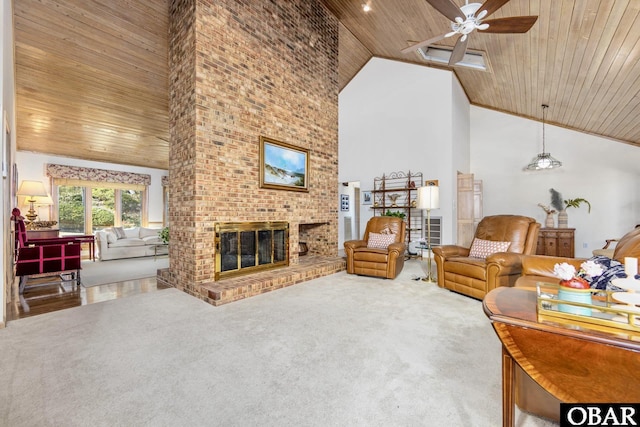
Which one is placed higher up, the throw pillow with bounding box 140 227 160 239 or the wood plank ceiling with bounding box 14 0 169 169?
the wood plank ceiling with bounding box 14 0 169 169

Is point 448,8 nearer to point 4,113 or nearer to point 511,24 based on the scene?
point 511,24

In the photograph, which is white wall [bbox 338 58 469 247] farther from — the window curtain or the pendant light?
the window curtain

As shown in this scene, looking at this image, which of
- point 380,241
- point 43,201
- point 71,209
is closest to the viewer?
point 380,241

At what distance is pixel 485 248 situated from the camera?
3605 mm

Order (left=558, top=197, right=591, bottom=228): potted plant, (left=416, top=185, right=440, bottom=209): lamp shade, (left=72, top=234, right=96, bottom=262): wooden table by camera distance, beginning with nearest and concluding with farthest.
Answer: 1. (left=416, top=185, right=440, bottom=209): lamp shade
2. (left=558, top=197, right=591, bottom=228): potted plant
3. (left=72, top=234, right=96, bottom=262): wooden table

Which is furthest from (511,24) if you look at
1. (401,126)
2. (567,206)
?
(567,206)

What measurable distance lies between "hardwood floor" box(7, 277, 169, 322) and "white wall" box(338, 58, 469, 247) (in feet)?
16.7

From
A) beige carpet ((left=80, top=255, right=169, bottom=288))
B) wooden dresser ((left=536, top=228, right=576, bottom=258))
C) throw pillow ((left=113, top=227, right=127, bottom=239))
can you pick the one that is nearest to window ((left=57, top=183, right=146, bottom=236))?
throw pillow ((left=113, top=227, right=127, bottom=239))

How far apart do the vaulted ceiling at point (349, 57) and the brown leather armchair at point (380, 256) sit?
300 cm

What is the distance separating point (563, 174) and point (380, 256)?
4942 mm

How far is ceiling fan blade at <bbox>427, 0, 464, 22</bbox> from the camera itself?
274 centimetres

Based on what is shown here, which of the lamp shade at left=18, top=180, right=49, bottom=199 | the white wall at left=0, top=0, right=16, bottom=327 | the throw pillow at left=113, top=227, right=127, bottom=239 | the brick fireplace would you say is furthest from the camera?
the throw pillow at left=113, top=227, right=127, bottom=239

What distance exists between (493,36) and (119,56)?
532cm

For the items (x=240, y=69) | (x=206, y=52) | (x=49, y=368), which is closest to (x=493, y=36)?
(x=240, y=69)
